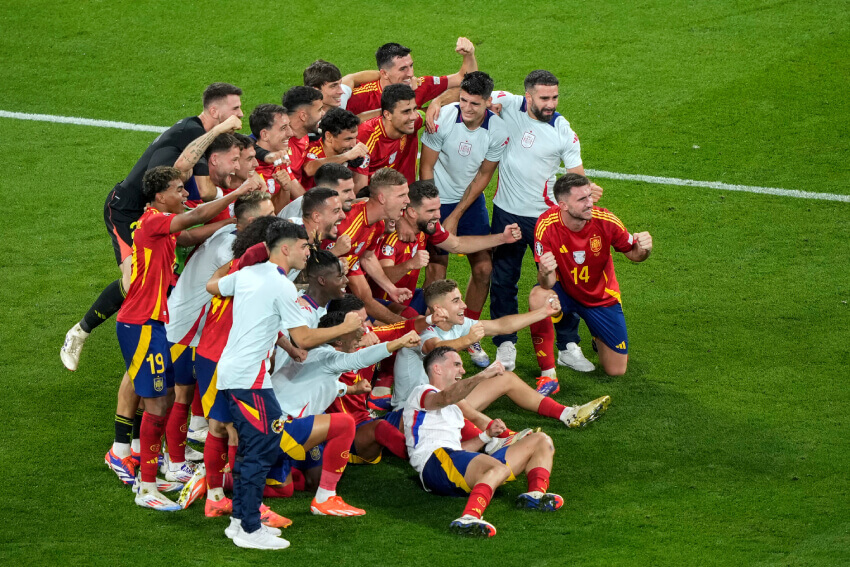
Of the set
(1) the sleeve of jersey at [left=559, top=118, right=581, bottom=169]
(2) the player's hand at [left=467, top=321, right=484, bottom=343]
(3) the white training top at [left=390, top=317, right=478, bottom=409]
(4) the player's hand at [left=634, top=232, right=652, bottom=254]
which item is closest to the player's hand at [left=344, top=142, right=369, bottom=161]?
(3) the white training top at [left=390, top=317, right=478, bottom=409]

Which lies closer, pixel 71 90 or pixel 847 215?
pixel 847 215

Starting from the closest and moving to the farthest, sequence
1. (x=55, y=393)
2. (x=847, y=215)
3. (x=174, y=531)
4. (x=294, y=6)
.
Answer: (x=174, y=531), (x=55, y=393), (x=847, y=215), (x=294, y=6)

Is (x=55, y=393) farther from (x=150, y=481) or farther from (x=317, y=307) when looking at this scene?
(x=317, y=307)

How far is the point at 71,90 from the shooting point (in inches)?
543

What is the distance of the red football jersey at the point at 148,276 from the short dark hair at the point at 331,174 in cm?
132

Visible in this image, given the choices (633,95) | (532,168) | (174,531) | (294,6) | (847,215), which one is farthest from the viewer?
(294,6)

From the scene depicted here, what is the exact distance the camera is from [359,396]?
24.5ft

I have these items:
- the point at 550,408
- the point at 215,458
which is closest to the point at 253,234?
the point at 215,458

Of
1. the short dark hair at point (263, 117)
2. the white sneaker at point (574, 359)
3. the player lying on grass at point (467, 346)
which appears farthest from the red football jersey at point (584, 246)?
the short dark hair at point (263, 117)

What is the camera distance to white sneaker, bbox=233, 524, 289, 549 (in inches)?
242

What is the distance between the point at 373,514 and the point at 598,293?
289 cm

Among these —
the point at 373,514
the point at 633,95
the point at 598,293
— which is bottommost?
the point at 373,514

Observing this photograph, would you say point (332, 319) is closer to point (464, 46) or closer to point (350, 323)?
point (350, 323)

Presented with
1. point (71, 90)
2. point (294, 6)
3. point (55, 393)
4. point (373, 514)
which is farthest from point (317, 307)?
point (294, 6)
